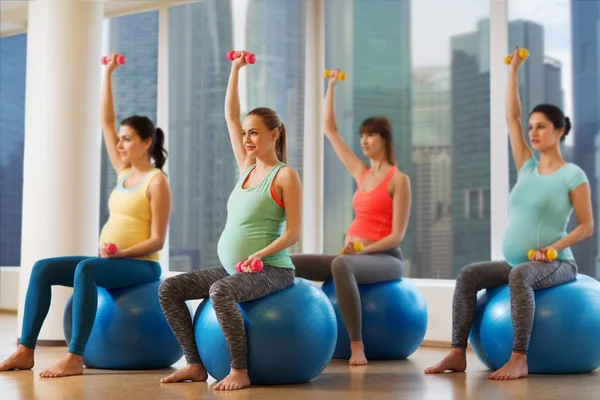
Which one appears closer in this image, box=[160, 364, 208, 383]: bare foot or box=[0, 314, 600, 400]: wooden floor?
box=[0, 314, 600, 400]: wooden floor

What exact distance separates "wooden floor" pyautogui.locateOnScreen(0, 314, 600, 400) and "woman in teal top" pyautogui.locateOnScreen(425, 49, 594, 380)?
1.03 feet

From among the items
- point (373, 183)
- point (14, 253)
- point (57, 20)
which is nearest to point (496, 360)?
point (373, 183)

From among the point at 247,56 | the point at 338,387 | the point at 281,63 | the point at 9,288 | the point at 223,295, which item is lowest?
the point at 338,387

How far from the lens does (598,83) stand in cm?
527

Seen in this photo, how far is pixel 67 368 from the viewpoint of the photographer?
3.81 metres

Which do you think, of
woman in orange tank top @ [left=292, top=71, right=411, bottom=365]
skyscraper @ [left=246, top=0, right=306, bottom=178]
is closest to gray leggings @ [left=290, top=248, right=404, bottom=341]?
woman in orange tank top @ [left=292, top=71, right=411, bottom=365]

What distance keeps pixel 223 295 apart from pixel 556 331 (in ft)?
5.12

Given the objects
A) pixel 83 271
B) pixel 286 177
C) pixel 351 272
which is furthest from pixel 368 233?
pixel 83 271

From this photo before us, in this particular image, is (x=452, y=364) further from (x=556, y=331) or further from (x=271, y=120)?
(x=271, y=120)

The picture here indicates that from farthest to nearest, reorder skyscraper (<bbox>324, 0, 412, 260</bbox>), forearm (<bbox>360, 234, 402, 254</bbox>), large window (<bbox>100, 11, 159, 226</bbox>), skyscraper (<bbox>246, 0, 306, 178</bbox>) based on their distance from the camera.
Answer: large window (<bbox>100, 11, 159, 226</bbox>) < skyscraper (<bbox>246, 0, 306, 178</bbox>) < skyscraper (<bbox>324, 0, 412, 260</bbox>) < forearm (<bbox>360, 234, 402, 254</bbox>)

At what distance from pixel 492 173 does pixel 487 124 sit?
1.24 ft

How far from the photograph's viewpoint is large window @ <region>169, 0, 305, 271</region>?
268 inches

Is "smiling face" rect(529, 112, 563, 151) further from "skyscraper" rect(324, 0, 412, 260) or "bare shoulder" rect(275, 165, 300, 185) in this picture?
"skyscraper" rect(324, 0, 412, 260)

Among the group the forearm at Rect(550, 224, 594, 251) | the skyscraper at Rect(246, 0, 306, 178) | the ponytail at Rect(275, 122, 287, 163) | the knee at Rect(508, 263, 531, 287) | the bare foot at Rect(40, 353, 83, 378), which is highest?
the skyscraper at Rect(246, 0, 306, 178)
